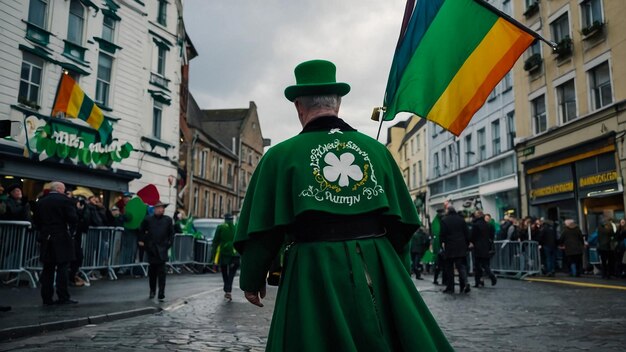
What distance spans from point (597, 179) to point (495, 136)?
456 inches

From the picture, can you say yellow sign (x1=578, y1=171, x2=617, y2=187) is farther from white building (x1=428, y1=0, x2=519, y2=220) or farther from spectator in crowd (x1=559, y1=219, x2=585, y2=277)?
white building (x1=428, y1=0, x2=519, y2=220)

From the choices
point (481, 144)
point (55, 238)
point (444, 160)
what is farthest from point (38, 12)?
point (444, 160)

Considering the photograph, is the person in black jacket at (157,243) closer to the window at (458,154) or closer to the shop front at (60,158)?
the shop front at (60,158)

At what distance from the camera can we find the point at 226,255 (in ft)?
37.0

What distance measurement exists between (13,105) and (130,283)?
7.62 meters

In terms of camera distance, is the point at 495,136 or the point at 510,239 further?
the point at 495,136

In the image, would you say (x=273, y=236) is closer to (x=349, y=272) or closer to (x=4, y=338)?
(x=349, y=272)

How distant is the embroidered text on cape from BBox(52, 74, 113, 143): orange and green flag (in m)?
14.4

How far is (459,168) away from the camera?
121 ft

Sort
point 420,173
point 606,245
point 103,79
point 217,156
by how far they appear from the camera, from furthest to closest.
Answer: point 217,156, point 420,173, point 103,79, point 606,245

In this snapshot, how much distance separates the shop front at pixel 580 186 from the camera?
62.8ft

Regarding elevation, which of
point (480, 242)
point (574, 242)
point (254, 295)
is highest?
point (574, 242)

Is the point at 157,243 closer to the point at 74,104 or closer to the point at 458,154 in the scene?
the point at 74,104

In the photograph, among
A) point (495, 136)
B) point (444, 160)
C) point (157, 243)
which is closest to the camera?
point (157, 243)
